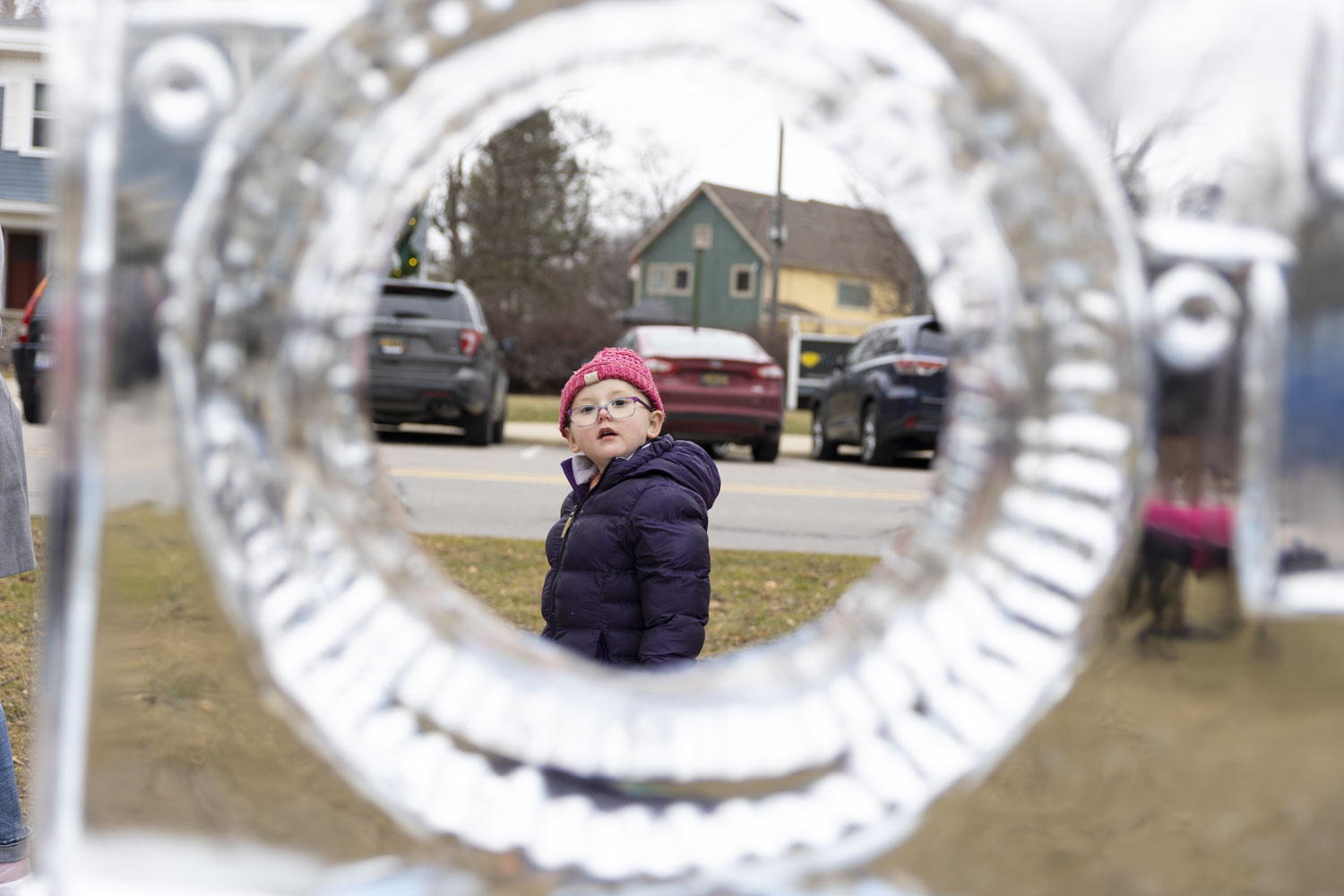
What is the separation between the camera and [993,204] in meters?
0.81

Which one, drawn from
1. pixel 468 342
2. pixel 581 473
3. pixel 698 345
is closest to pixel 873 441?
pixel 698 345

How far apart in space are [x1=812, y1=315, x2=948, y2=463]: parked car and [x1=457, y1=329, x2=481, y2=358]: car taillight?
340cm

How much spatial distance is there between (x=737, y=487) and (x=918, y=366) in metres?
1.83

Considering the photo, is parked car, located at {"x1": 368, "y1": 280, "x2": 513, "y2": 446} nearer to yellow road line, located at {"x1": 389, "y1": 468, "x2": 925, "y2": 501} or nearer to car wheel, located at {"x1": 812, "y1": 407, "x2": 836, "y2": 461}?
yellow road line, located at {"x1": 389, "y1": 468, "x2": 925, "y2": 501}

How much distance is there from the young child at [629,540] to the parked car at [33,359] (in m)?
8.26

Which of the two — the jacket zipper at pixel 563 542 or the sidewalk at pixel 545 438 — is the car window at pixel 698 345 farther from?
the jacket zipper at pixel 563 542

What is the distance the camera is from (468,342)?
31.9 ft

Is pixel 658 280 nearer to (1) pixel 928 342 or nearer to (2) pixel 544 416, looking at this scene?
(2) pixel 544 416

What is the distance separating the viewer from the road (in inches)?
266

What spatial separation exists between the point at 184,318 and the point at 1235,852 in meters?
0.84

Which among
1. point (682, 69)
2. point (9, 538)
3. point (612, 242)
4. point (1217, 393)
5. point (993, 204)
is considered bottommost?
point (9, 538)

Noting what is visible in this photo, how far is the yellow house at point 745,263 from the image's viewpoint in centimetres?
3403

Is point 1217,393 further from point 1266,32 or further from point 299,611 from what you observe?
point 299,611

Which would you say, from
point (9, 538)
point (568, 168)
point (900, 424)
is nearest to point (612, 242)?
point (568, 168)
